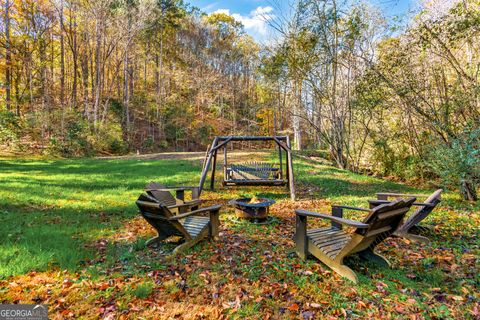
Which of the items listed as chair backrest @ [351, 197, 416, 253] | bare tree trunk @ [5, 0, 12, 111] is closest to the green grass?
chair backrest @ [351, 197, 416, 253]

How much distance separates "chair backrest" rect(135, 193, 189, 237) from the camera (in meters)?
3.43

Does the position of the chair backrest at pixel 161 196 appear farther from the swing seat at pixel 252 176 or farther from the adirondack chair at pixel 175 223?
the swing seat at pixel 252 176

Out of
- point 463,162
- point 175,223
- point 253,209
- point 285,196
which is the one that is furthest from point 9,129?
point 463,162

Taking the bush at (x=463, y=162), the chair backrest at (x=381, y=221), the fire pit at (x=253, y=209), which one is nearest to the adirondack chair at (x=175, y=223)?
the fire pit at (x=253, y=209)

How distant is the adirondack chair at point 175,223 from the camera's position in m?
3.48

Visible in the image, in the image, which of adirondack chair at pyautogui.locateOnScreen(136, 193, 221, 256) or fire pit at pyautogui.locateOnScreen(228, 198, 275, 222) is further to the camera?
fire pit at pyautogui.locateOnScreen(228, 198, 275, 222)

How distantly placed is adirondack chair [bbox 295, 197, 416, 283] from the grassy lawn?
0.14m

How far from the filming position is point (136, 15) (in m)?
21.8

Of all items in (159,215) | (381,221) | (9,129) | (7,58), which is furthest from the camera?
(7,58)

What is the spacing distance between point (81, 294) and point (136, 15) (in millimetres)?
24025

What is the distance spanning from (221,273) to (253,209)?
2009mm

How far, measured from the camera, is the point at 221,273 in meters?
3.21

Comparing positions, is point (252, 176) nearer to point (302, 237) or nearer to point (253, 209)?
point (253, 209)

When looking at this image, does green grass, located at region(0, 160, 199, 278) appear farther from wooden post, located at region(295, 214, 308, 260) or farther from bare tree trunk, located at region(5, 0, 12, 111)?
bare tree trunk, located at region(5, 0, 12, 111)
